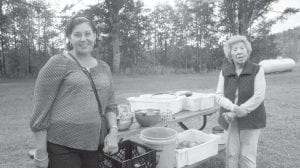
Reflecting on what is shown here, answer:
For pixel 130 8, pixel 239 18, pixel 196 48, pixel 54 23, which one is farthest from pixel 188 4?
pixel 54 23

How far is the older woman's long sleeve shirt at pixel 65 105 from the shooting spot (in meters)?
2.04

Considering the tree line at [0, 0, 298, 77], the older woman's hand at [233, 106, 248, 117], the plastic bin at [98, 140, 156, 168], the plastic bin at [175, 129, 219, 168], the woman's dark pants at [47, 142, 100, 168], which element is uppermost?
the tree line at [0, 0, 298, 77]

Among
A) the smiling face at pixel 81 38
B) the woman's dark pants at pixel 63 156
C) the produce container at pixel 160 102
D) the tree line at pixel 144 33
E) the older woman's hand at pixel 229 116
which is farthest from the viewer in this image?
the tree line at pixel 144 33

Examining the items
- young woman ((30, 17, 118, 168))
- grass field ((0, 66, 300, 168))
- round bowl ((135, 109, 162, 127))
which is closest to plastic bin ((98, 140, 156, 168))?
round bowl ((135, 109, 162, 127))

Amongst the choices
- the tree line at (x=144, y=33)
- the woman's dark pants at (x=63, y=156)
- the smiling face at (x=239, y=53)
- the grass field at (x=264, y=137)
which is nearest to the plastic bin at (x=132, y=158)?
the woman's dark pants at (x=63, y=156)

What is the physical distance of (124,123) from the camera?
10.5 feet

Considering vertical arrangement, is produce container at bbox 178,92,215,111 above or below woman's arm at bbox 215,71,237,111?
below

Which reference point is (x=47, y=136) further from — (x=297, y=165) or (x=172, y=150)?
(x=297, y=165)

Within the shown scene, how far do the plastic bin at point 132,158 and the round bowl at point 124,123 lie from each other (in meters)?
0.20

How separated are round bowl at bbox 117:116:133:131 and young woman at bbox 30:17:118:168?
81 cm

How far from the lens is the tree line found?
81.9 ft

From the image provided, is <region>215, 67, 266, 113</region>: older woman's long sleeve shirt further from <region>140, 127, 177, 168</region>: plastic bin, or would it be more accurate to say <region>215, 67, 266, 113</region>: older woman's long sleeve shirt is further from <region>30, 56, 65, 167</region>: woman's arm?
<region>30, 56, 65, 167</region>: woman's arm

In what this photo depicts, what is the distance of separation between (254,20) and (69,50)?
28266 mm

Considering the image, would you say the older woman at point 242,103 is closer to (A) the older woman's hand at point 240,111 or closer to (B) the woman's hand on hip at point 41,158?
(A) the older woman's hand at point 240,111
